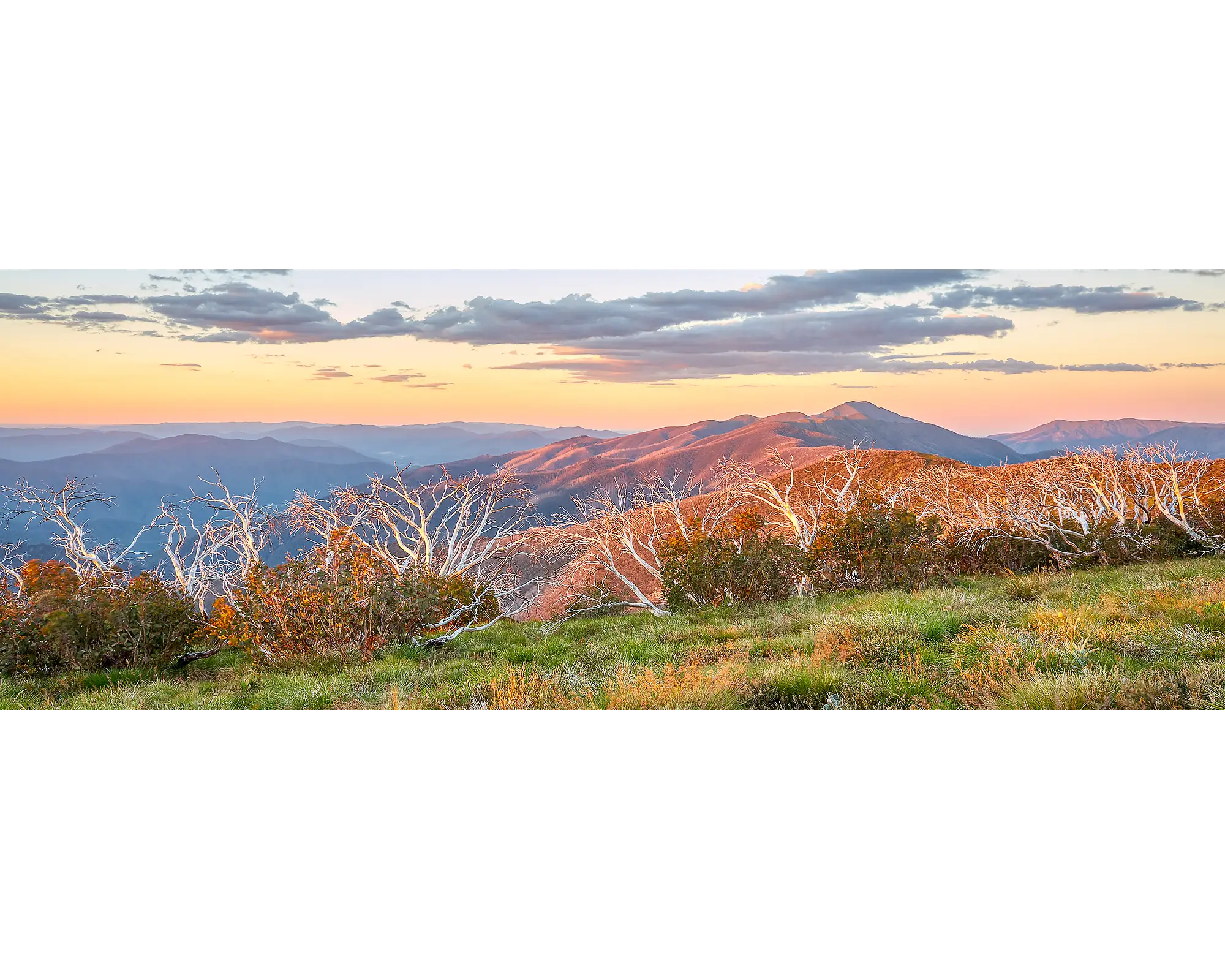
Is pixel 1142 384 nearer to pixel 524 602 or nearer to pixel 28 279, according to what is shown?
pixel 524 602

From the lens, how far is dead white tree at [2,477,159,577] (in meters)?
8.16

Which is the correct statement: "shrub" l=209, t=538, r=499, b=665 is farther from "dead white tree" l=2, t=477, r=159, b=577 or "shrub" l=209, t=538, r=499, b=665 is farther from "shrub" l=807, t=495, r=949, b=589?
"shrub" l=807, t=495, r=949, b=589

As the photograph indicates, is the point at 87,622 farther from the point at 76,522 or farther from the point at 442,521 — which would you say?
the point at 442,521

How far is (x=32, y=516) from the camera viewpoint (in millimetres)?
8289

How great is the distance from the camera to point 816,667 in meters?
5.31

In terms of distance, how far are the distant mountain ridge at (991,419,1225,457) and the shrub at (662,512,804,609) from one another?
11.4 feet

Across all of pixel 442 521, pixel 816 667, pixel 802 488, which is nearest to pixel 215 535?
pixel 442 521

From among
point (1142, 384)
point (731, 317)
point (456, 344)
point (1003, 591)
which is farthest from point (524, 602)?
point (1142, 384)

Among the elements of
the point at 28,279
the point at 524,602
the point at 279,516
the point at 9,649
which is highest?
the point at 28,279

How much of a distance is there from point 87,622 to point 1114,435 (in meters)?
12.4

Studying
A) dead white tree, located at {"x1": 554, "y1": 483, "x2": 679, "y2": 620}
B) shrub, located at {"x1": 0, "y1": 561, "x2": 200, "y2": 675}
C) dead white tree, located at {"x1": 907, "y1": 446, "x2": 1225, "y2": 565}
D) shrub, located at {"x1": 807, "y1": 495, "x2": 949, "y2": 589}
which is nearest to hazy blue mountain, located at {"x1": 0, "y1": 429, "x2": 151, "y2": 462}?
shrub, located at {"x1": 0, "y1": 561, "x2": 200, "y2": 675}

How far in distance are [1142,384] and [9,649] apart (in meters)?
12.9

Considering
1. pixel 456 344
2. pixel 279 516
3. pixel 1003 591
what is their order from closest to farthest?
pixel 1003 591, pixel 456 344, pixel 279 516
